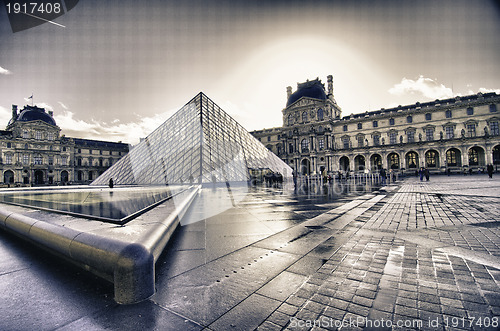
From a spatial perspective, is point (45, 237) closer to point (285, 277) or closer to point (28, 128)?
point (285, 277)

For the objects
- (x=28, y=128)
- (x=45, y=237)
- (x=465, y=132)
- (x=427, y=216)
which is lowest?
(x=427, y=216)

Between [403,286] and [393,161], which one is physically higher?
[393,161]

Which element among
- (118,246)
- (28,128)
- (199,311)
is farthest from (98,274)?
(28,128)

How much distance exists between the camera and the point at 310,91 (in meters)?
51.7

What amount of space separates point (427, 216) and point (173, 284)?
5.39 metres

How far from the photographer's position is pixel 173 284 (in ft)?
6.63

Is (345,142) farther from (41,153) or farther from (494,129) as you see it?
(41,153)

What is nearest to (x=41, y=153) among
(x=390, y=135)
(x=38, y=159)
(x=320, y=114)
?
(x=38, y=159)

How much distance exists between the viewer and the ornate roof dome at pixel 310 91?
50.6 metres

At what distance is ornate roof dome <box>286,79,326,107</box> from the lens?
50625 millimetres

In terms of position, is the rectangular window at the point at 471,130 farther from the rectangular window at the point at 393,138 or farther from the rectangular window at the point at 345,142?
the rectangular window at the point at 345,142

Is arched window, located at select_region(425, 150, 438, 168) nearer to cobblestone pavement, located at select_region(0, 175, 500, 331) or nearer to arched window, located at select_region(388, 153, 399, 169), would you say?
arched window, located at select_region(388, 153, 399, 169)

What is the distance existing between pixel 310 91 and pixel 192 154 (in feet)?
133

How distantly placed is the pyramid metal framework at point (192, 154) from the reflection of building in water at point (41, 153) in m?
39.0
